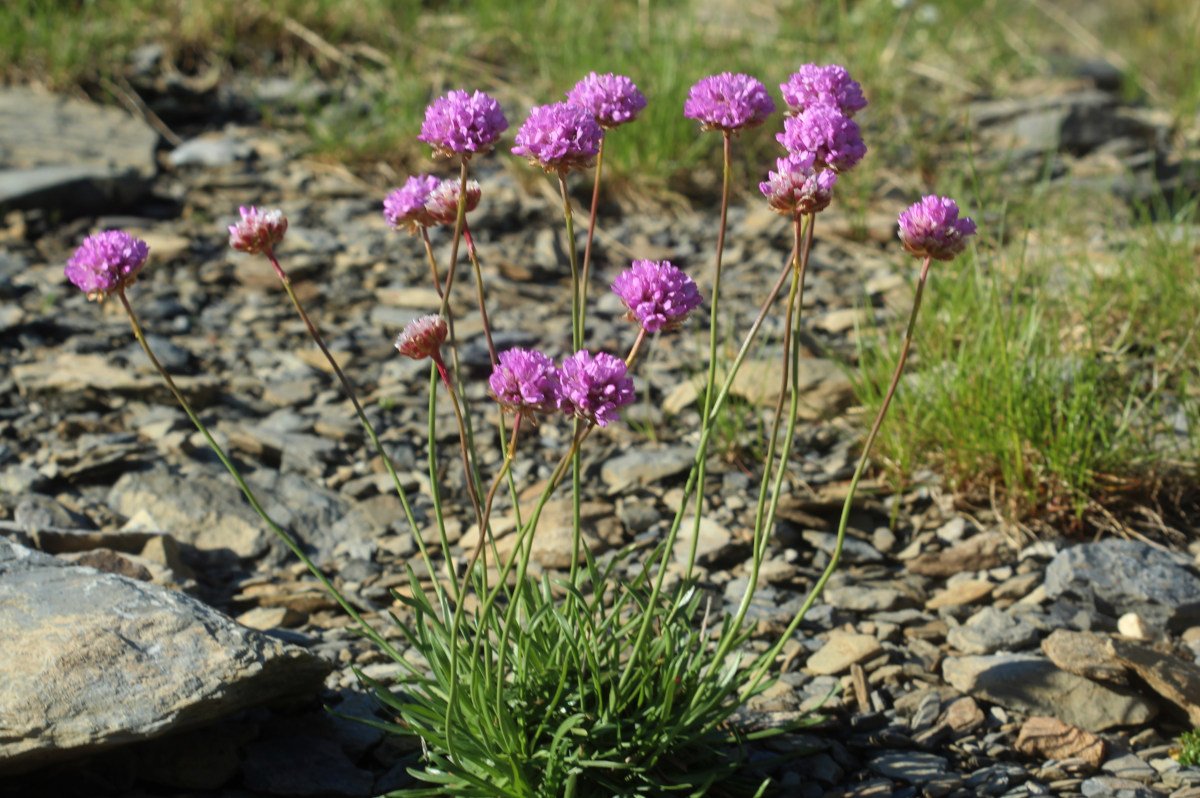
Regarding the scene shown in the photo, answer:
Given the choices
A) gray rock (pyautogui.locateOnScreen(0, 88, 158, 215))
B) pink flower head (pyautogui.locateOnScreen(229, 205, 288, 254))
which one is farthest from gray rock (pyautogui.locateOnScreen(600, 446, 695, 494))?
gray rock (pyautogui.locateOnScreen(0, 88, 158, 215))

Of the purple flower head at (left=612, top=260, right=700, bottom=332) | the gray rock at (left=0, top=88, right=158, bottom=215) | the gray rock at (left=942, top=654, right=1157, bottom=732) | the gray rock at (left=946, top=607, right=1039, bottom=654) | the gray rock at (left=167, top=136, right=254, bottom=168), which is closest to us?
the purple flower head at (left=612, top=260, right=700, bottom=332)

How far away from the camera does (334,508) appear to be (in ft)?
10.3

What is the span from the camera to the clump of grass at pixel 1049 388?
2.90m

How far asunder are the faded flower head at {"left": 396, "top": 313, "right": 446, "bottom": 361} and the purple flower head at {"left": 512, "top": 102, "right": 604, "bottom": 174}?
0.26 m

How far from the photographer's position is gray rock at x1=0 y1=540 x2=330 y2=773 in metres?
1.91

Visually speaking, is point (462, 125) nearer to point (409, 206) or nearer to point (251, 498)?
point (409, 206)

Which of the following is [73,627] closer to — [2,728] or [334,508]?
[2,728]

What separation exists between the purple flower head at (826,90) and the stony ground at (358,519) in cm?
107

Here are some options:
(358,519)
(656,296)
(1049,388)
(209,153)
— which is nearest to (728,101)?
(656,296)

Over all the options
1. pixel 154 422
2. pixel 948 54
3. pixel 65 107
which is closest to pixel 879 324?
pixel 154 422

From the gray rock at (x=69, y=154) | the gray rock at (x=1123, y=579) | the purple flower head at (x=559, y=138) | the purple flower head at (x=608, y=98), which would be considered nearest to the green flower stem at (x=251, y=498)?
the purple flower head at (x=559, y=138)

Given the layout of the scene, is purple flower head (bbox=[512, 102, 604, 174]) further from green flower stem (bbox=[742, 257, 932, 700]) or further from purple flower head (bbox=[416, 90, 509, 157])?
green flower stem (bbox=[742, 257, 932, 700])

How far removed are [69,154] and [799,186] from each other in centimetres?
369

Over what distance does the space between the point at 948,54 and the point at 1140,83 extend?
861 mm
